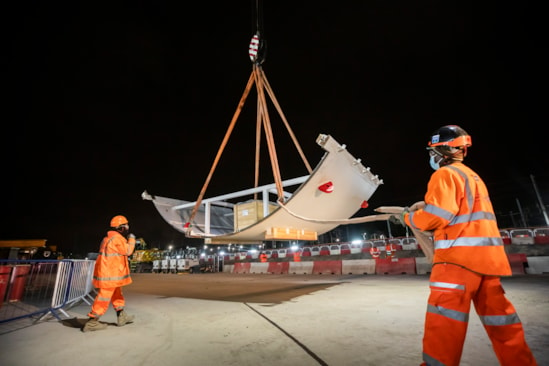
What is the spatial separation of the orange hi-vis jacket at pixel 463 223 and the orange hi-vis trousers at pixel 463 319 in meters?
0.08

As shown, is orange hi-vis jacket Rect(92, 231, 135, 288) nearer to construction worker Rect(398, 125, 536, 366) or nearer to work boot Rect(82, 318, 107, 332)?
work boot Rect(82, 318, 107, 332)

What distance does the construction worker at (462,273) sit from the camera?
1.50m

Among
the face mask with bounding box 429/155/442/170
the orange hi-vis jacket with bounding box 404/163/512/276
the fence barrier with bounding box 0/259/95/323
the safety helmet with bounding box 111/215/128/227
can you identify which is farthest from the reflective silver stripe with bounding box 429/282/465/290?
the fence barrier with bounding box 0/259/95/323

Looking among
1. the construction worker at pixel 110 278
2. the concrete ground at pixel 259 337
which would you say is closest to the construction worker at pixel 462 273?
the concrete ground at pixel 259 337

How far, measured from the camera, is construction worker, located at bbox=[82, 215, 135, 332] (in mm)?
3719

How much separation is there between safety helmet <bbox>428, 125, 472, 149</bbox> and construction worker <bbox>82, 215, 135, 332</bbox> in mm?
4411

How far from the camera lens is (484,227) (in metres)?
1.71

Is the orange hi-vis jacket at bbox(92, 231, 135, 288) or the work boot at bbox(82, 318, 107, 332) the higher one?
the orange hi-vis jacket at bbox(92, 231, 135, 288)

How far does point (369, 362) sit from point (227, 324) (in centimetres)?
217

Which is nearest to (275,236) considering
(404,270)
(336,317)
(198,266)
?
(336,317)

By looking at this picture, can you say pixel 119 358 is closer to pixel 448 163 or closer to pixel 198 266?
pixel 448 163

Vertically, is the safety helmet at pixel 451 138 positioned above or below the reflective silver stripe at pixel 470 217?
above

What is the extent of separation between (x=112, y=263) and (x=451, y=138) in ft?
15.0

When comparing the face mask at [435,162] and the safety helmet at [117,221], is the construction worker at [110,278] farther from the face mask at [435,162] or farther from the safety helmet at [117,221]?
the face mask at [435,162]
